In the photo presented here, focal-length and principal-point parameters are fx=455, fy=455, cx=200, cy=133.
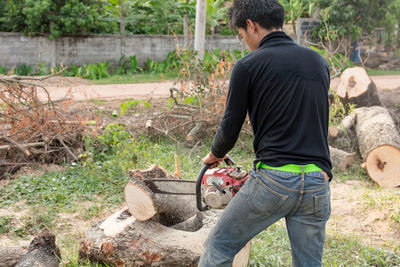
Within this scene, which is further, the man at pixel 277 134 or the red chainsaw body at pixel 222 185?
the red chainsaw body at pixel 222 185

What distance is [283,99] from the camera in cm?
231

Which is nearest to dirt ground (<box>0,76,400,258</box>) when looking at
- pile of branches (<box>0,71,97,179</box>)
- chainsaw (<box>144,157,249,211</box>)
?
pile of branches (<box>0,71,97,179</box>)

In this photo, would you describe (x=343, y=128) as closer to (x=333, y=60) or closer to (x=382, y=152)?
(x=382, y=152)

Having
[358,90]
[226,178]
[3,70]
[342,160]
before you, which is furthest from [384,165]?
[3,70]

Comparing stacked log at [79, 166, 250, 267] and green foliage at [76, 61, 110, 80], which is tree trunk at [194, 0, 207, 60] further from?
stacked log at [79, 166, 250, 267]

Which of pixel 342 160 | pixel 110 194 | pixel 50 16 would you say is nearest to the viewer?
pixel 110 194

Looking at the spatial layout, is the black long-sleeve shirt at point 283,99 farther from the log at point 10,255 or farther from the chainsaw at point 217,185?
the log at point 10,255

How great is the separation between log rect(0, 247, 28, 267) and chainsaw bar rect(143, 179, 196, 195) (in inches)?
44.4

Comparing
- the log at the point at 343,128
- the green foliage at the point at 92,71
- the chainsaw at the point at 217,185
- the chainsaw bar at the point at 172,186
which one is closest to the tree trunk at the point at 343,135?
the log at the point at 343,128

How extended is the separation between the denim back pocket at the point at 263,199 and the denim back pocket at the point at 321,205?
18cm

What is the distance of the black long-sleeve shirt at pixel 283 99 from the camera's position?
2.31 meters

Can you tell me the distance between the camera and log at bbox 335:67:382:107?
836 centimetres

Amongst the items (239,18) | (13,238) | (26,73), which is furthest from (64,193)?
(26,73)

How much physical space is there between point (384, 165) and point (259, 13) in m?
4.42
